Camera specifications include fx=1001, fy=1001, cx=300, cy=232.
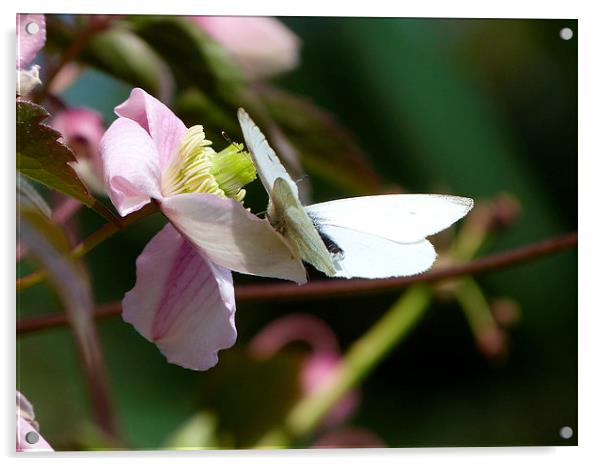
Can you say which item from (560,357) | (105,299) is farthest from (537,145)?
(105,299)

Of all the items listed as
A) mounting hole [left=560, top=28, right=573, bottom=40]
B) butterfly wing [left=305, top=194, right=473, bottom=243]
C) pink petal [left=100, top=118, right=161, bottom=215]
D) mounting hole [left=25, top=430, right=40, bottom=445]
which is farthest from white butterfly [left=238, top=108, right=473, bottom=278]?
mounting hole [left=560, top=28, right=573, bottom=40]

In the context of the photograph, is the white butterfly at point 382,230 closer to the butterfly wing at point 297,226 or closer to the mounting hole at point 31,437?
the butterfly wing at point 297,226

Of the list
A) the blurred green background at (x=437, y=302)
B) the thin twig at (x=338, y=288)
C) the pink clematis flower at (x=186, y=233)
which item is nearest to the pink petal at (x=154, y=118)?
the pink clematis flower at (x=186, y=233)

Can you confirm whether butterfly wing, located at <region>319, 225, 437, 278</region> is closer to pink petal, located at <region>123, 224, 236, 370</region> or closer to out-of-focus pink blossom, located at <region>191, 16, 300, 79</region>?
pink petal, located at <region>123, 224, 236, 370</region>

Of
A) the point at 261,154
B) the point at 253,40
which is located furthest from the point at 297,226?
the point at 253,40
